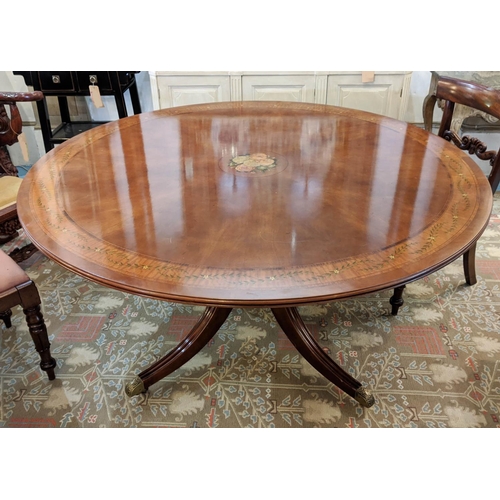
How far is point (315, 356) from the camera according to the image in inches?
56.4

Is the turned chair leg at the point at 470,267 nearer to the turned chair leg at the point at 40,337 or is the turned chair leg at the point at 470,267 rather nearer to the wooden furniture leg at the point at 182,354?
the wooden furniture leg at the point at 182,354

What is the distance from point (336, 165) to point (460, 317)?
812 mm

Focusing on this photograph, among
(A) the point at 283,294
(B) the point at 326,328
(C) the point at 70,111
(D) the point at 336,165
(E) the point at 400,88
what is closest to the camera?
(A) the point at 283,294

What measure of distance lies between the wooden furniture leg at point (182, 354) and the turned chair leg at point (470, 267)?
3.28 feet

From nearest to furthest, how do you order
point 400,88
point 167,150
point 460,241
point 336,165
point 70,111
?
point 460,241 → point 336,165 → point 167,150 → point 400,88 → point 70,111

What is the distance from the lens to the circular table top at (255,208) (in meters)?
Answer: 0.93

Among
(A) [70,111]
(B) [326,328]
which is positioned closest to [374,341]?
(B) [326,328]

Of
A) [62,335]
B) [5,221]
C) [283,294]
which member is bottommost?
[62,335]

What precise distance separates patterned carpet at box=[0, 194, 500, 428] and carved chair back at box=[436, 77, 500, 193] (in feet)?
1.73

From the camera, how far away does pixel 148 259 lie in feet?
3.22

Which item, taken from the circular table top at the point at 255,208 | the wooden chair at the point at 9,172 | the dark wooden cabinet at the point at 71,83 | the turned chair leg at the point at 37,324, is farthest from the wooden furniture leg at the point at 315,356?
the dark wooden cabinet at the point at 71,83

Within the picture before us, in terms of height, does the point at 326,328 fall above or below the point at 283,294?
below

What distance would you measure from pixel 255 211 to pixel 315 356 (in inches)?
21.3

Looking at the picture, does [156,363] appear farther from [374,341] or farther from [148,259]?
[374,341]
